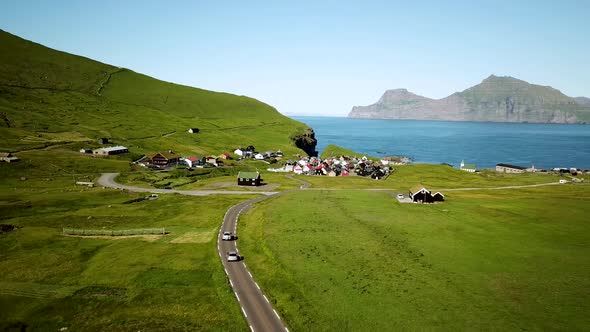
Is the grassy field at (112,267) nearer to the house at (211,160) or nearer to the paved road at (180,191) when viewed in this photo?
the paved road at (180,191)

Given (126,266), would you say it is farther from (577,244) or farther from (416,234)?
(577,244)

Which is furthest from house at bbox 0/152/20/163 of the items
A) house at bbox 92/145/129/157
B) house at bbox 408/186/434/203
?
house at bbox 408/186/434/203

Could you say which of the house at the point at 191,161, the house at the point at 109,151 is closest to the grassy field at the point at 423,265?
the house at the point at 191,161

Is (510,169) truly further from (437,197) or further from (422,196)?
(422,196)

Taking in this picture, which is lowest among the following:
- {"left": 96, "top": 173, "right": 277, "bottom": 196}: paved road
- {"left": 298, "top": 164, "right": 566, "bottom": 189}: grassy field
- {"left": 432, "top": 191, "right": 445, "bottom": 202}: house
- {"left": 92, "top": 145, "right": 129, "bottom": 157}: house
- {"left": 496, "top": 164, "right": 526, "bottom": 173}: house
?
{"left": 496, "top": 164, "right": 526, "bottom": 173}: house

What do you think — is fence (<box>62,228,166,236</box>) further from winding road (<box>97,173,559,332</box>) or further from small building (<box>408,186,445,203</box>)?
small building (<box>408,186,445,203</box>)

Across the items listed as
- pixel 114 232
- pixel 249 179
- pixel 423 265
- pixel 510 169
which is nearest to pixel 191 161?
pixel 249 179
